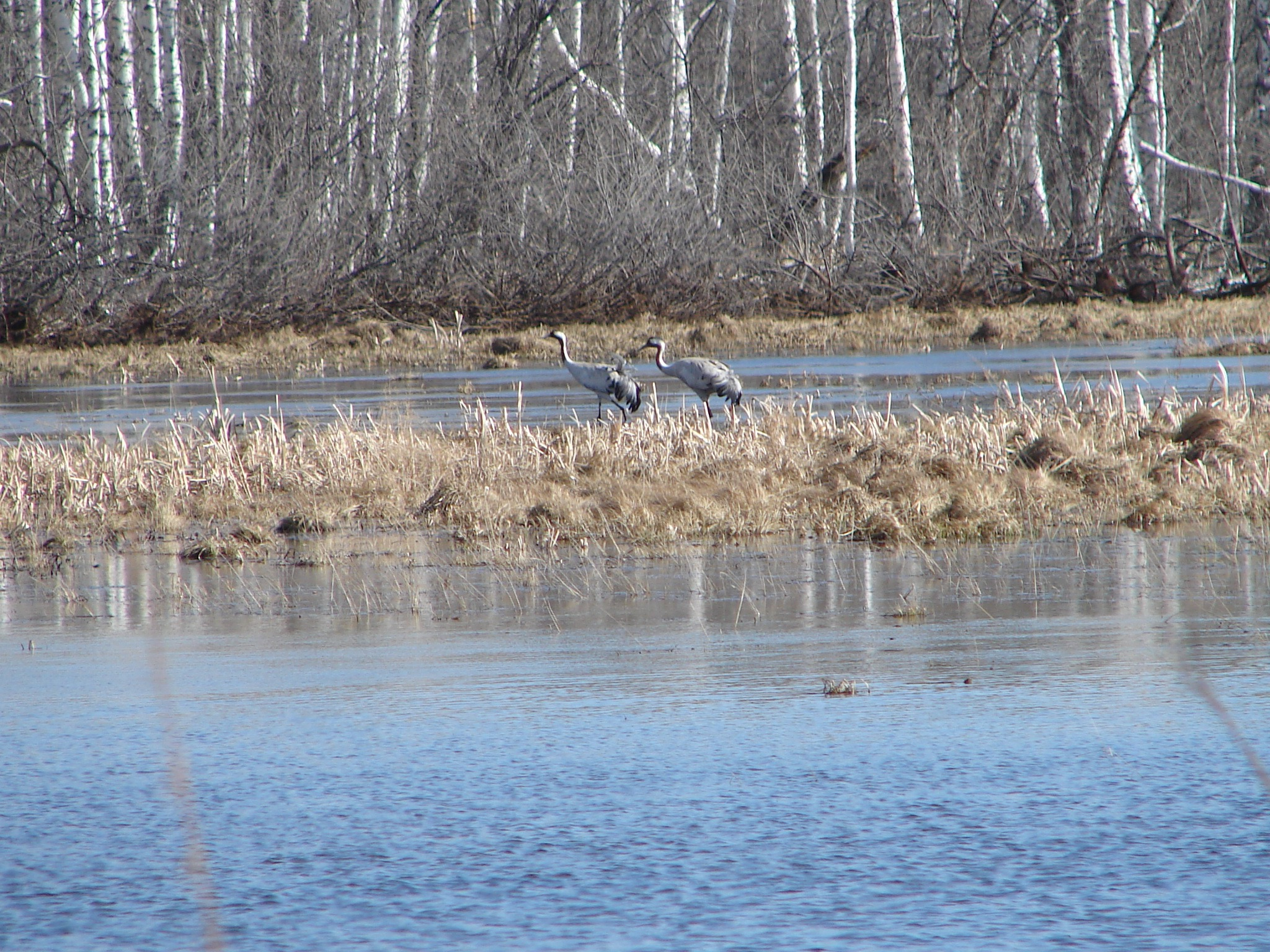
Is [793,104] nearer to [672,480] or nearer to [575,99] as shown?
[575,99]

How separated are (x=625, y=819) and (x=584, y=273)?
1126 inches

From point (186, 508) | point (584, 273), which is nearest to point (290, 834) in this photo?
point (186, 508)

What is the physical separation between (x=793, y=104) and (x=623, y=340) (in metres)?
12.2

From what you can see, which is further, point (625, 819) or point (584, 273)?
point (584, 273)

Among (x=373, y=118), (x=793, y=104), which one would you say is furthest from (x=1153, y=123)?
(x=373, y=118)

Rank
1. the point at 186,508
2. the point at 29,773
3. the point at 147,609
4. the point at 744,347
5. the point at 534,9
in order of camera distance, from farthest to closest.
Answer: the point at 534,9, the point at 744,347, the point at 186,508, the point at 147,609, the point at 29,773

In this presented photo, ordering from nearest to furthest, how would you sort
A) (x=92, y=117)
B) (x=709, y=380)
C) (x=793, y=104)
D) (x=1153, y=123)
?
(x=709, y=380) → (x=92, y=117) → (x=1153, y=123) → (x=793, y=104)

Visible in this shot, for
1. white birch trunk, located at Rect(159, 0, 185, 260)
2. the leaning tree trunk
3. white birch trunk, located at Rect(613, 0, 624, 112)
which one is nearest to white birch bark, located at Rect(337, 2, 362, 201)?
white birch trunk, located at Rect(159, 0, 185, 260)

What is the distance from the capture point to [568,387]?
2195 cm

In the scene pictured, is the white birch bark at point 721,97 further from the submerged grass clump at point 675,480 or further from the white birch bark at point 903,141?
the submerged grass clump at point 675,480

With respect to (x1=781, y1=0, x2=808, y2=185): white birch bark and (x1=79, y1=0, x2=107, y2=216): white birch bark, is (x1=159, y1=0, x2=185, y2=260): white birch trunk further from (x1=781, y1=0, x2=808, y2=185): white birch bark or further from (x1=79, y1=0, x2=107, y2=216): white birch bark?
(x1=781, y1=0, x2=808, y2=185): white birch bark

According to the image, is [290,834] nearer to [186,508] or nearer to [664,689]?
[664,689]

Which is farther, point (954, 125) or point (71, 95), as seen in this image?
point (954, 125)

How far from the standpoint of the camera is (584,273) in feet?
108
